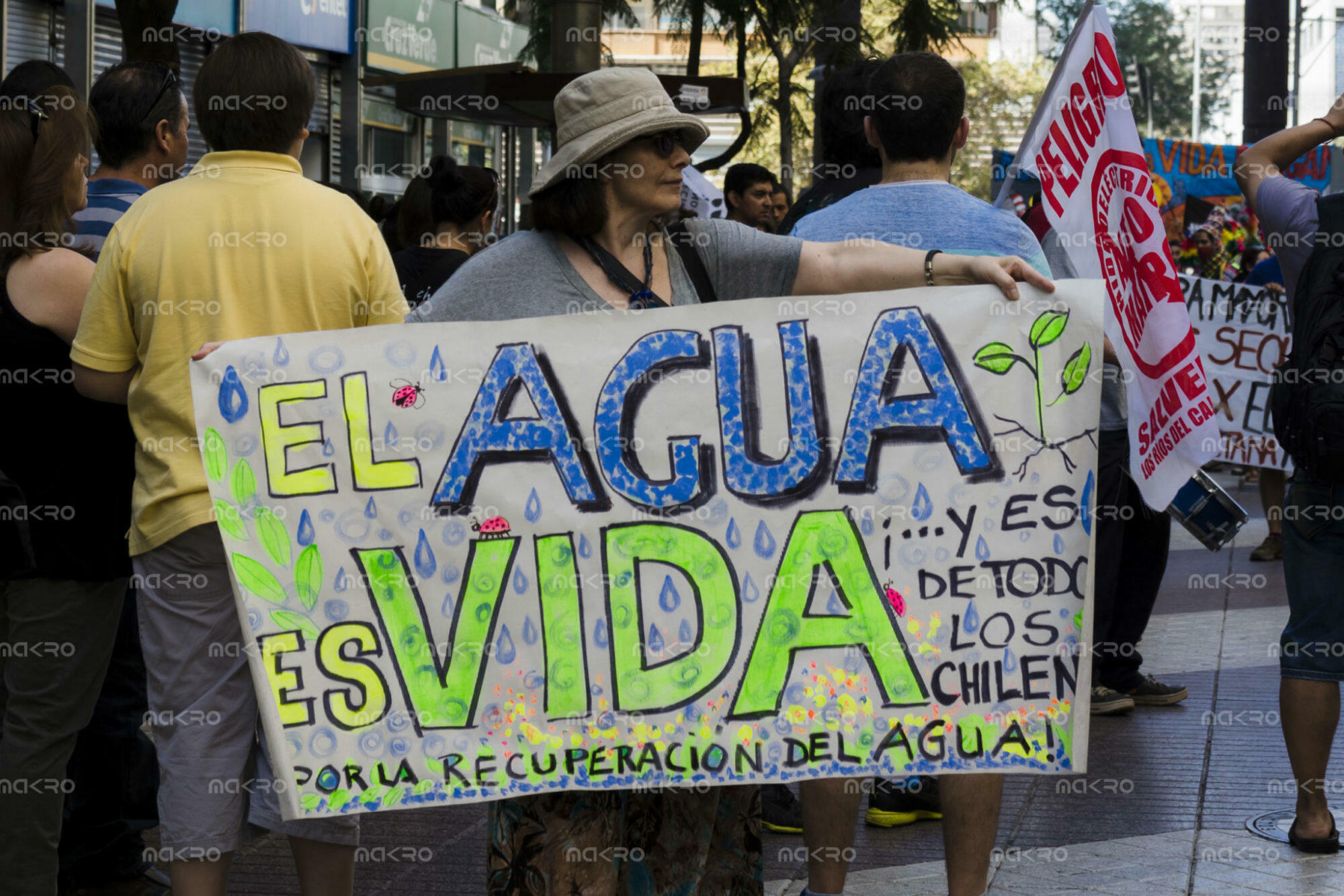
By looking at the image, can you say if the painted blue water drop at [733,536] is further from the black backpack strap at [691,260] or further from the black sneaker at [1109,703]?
the black sneaker at [1109,703]

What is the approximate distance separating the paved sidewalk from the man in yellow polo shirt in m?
1.00

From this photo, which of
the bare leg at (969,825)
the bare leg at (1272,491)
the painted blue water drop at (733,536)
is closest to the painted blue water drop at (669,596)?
the painted blue water drop at (733,536)

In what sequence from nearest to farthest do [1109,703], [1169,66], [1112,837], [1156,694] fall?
[1112,837] < [1109,703] < [1156,694] < [1169,66]

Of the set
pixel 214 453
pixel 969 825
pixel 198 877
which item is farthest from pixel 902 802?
pixel 214 453

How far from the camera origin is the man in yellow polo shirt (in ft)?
10.8

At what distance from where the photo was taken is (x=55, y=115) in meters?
3.68

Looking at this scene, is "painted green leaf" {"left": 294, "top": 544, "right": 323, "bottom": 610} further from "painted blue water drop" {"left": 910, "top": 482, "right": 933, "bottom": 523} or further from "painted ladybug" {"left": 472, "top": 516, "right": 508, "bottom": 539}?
"painted blue water drop" {"left": 910, "top": 482, "right": 933, "bottom": 523}

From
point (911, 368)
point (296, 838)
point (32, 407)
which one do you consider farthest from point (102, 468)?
point (911, 368)

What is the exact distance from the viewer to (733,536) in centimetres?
316

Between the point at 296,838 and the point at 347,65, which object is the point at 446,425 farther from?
the point at 347,65

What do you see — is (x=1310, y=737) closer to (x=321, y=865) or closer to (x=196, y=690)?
(x=321, y=865)

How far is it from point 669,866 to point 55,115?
85.3 inches

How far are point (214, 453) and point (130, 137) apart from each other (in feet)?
4.07

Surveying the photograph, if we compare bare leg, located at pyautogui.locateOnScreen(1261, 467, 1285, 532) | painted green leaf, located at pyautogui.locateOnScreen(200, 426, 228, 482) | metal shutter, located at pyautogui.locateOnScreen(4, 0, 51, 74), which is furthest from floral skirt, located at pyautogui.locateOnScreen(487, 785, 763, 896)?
metal shutter, located at pyautogui.locateOnScreen(4, 0, 51, 74)
